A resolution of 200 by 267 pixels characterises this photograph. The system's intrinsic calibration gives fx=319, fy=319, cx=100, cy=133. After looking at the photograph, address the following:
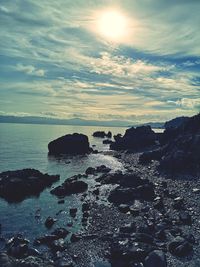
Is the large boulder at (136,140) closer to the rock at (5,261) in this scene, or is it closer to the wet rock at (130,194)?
the wet rock at (130,194)

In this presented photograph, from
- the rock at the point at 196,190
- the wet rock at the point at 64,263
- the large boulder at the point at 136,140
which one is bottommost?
the wet rock at the point at 64,263

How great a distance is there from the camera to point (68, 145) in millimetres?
143375

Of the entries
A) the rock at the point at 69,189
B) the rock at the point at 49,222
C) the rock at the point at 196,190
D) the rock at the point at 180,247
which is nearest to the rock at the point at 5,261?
the rock at the point at 49,222

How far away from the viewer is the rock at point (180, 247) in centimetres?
3772

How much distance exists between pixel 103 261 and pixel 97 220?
13.3m

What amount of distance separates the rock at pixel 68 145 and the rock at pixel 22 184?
60559 mm

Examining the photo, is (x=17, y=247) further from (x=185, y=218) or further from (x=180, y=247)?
(x=185, y=218)

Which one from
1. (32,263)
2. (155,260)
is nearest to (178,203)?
(155,260)

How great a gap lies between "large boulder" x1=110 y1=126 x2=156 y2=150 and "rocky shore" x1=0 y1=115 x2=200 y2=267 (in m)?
63.5

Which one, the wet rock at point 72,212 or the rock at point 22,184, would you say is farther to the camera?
the rock at point 22,184

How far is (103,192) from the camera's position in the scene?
6838 centimetres

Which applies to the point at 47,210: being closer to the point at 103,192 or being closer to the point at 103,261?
the point at 103,192

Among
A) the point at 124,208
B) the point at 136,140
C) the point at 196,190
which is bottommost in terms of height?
the point at 124,208

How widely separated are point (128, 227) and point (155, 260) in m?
9.65
